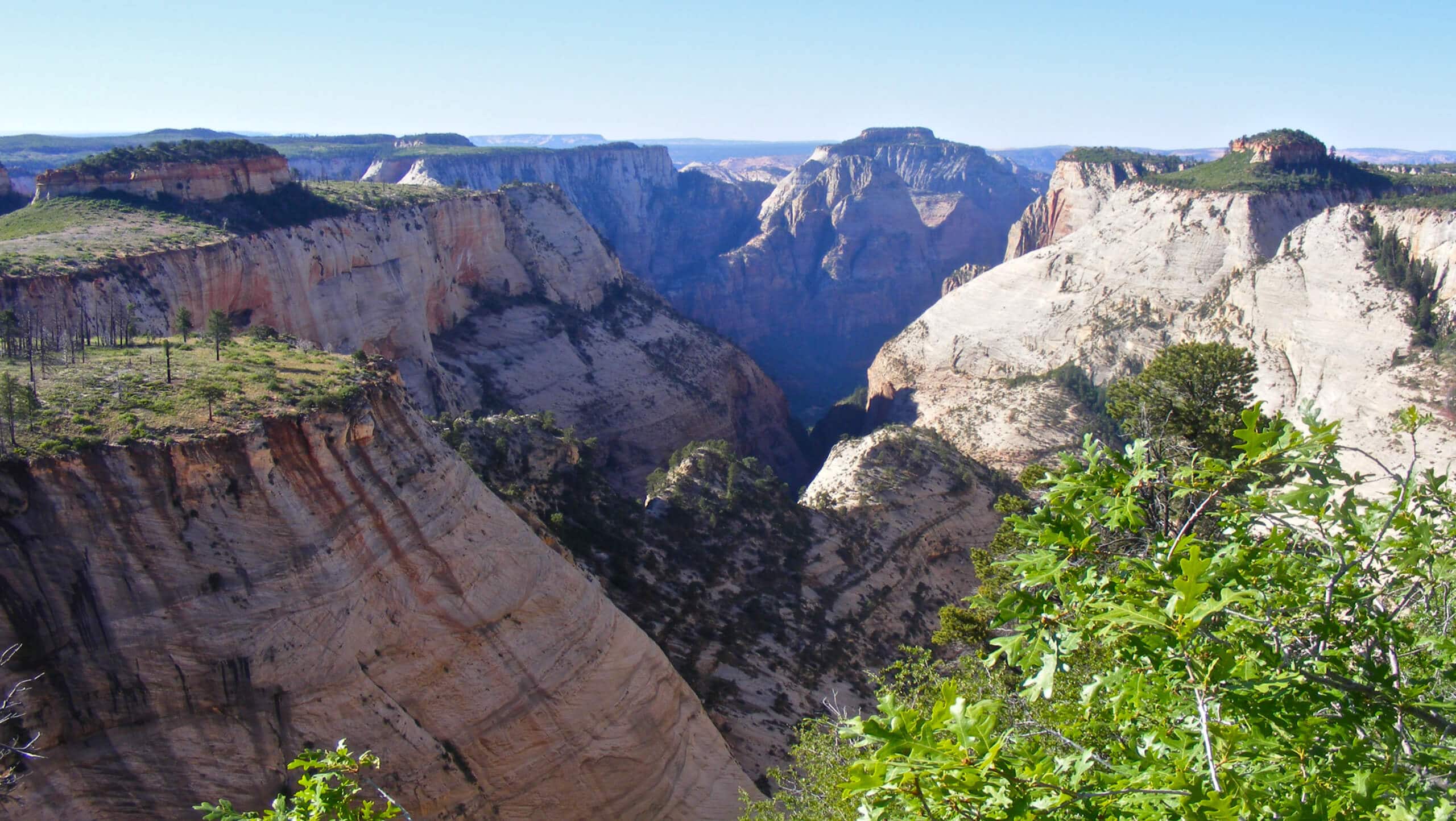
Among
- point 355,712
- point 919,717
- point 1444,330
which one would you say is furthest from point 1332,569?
point 1444,330

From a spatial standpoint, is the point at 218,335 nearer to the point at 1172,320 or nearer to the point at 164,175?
the point at 164,175

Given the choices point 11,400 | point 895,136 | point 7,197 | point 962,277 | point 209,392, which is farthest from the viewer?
point 895,136

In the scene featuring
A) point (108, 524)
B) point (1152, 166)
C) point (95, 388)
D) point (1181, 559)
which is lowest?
point (108, 524)

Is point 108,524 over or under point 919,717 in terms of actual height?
under

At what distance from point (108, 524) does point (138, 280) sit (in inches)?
1019

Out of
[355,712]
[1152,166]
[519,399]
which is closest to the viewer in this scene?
[355,712]

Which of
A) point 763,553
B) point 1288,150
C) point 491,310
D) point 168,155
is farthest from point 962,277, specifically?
point 168,155

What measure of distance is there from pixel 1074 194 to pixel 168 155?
76.6 meters

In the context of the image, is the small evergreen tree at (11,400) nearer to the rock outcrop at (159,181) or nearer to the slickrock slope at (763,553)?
the slickrock slope at (763,553)

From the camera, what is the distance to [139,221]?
4447 centimetres

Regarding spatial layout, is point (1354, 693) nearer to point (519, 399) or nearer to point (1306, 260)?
point (519, 399)

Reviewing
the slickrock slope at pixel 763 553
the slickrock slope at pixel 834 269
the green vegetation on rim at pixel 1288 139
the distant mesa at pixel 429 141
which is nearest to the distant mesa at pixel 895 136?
the slickrock slope at pixel 834 269

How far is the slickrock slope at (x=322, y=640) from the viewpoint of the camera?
15383 mm

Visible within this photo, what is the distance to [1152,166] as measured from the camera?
9531 centimetres
